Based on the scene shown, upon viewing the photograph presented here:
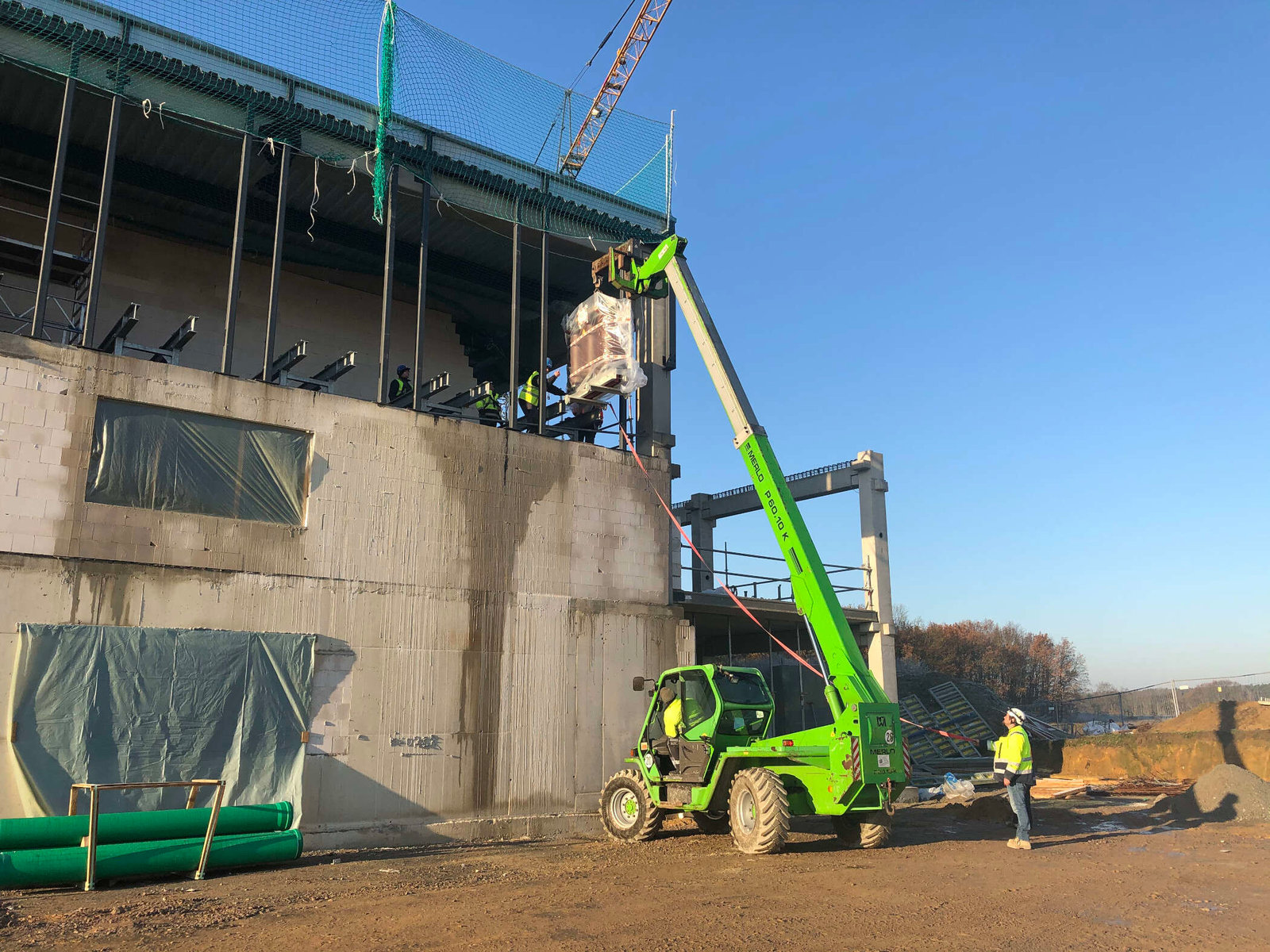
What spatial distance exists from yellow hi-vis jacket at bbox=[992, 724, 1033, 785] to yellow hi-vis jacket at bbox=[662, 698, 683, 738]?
4.03m

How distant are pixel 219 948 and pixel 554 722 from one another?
8.38 metres

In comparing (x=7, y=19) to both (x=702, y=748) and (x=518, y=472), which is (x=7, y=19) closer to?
(x=518, y=472)

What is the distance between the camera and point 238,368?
18359 millimetres

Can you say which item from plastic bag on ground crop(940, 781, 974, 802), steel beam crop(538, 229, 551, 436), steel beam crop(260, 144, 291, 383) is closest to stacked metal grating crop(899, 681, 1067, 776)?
plastic bag on ground crop(940, 781, 974, 802)

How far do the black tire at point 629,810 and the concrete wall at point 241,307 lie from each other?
7.97 meters

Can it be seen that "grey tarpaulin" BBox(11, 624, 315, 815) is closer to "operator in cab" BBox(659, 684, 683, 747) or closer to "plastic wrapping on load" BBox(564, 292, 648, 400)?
"operator in cab" BBox(659, 684, 683, 747)

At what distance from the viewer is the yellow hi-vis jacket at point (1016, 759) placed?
11.3 m

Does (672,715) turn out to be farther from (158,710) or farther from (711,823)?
(158,710)

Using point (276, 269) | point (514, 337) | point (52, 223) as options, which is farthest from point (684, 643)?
point (52, 223)

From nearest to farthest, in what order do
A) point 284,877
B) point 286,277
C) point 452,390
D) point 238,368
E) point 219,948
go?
point 219,948
point 284,877
point 238,368
point 286,277
point 452,390

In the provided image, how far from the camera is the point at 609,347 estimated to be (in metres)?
15.9

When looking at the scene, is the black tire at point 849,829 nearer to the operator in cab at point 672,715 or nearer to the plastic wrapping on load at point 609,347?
the operator in cab at point 672,715

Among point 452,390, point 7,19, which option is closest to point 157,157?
point 7,19

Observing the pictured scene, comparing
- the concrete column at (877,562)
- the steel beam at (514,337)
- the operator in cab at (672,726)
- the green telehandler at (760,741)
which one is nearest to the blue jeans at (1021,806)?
the green telehandler at (760,741)
